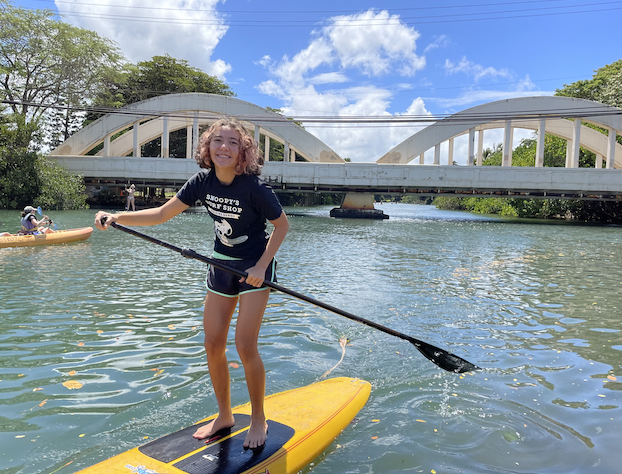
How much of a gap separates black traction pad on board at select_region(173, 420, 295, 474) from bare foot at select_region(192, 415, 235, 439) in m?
0.12

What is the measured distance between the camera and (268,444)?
291 centimetres

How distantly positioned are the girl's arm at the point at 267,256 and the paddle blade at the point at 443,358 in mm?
2113

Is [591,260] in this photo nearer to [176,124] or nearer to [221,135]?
[221,135]

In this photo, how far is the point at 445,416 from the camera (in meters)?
3.72

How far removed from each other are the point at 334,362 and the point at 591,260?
1221cm

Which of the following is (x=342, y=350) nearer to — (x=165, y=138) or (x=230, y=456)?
(x=230, y=456)

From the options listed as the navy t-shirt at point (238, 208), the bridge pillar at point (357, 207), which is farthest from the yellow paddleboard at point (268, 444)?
the bridge pillar at point (357, 207)

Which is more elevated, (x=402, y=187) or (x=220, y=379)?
(x=402, y=187)

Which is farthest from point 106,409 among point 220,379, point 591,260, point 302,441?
point 591,260

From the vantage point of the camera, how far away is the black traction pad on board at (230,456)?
260 centimetres

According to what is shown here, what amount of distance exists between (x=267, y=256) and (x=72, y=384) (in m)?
2.58

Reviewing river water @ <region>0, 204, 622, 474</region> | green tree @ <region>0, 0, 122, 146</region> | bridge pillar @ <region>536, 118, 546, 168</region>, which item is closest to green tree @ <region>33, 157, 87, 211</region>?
green tree @ <region>0, 0, 122, 146</region>

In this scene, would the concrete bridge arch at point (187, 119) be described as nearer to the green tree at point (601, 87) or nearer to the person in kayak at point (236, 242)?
the green tree at point (601, 87)

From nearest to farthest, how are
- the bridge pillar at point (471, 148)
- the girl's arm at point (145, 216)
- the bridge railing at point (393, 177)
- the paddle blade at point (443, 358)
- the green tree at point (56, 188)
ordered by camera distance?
the girl's arm at point (145, 216)
the paddle blade at point (443, 358)
the green tree at point (56, 188)
the bridge railing at point (393, 177)
the bridge pillar at point (471, 148)
